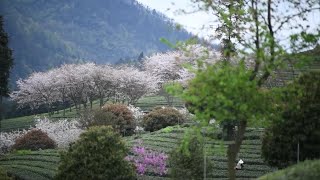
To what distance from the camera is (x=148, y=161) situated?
24078mm

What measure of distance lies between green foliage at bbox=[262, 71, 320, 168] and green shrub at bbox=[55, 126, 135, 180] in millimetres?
6915

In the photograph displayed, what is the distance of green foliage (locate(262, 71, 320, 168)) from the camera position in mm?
16844

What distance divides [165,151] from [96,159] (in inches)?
347

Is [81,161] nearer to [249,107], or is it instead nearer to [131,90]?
[249,107]

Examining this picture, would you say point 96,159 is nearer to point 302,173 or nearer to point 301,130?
point 301,130

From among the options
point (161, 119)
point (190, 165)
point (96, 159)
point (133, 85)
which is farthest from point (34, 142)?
point (133, 85)

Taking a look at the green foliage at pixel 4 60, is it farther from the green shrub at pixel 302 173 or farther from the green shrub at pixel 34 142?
the green shrub at pixel 302 173

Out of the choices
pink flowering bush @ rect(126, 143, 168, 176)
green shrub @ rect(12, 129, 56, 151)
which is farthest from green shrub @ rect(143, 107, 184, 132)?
pink flowering bush @ rect(126, 143, 168, 176)

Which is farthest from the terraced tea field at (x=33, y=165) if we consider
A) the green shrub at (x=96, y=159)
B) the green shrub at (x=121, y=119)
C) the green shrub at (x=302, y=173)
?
the green shrub at (x=302, y=173)

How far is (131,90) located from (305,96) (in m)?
48.9

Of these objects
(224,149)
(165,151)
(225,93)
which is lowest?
(165,151)

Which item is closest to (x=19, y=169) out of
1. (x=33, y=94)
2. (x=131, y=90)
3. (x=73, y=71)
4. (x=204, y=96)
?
(x=204, y=96)

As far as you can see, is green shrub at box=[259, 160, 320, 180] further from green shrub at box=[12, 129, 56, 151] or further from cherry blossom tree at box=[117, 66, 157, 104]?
cherry blossom tree at box=[117, 66, 157, 104]

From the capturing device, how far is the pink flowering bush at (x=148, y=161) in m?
22.8
